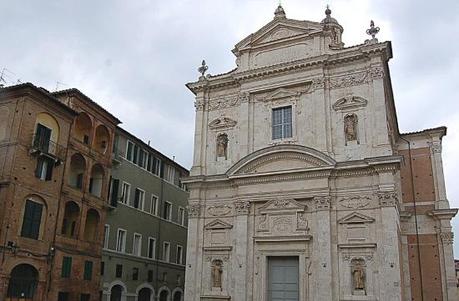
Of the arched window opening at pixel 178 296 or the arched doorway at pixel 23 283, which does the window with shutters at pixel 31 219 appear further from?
the arched window opening at pixel 178 296

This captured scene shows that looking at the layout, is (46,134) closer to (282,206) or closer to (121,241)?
(121,241)

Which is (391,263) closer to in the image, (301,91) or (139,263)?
(301,91)

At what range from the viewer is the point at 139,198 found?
30.0 meters

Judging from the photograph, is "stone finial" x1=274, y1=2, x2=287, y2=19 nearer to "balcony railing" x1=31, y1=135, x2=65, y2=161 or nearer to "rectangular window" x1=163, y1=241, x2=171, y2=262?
"balcony railing" x1=31, y1=135, x2=65, y2=161

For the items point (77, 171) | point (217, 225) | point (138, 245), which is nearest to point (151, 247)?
point (138, 245)

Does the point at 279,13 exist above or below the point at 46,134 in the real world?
above

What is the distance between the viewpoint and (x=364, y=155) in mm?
21281

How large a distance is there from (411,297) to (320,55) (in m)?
12.9

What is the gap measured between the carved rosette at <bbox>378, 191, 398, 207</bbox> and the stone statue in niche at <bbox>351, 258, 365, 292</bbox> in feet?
8.40

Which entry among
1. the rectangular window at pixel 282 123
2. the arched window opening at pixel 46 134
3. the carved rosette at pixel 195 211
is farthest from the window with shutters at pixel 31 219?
the rectangular window at pixel 282 123

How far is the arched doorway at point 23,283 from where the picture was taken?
2067 cm

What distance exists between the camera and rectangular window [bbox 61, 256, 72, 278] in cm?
2327

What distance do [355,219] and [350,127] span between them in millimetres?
4312

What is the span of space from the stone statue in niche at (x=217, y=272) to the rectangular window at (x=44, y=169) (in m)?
9.01
